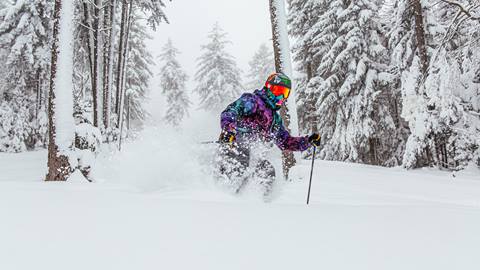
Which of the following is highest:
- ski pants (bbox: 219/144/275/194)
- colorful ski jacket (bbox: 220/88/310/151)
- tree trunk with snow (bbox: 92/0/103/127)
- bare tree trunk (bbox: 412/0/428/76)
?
bare tree trunk (bbox: 412/0/428/76)

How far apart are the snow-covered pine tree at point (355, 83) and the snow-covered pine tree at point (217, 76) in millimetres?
17733

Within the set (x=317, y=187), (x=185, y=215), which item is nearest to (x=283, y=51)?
(x=317, y=187)

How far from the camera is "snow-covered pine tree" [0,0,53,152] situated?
20.0m

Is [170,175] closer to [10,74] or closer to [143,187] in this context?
[143,187]

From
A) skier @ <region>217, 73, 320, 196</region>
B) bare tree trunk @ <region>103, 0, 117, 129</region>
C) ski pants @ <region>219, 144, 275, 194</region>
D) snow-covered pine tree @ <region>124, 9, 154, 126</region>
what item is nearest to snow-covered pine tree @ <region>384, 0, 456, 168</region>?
skier @ <region>217, 73, 320, 196</region>

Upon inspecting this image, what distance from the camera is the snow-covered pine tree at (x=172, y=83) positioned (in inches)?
1465

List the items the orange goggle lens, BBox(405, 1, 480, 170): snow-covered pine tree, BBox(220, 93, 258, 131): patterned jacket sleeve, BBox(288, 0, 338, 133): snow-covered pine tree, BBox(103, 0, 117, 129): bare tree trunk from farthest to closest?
BBox(288, 0, 338, 133): snow-covered pine tree, BBox(103, 0, 117, 129): bare tree trunk, BBox(405, 1, 480, 170): snow-covered pine tree, the orange goggle lens, BBox(220, 93, 258, 131): patterned jacket sleeve

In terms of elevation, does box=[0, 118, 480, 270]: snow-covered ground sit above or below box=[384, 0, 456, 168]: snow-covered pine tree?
below

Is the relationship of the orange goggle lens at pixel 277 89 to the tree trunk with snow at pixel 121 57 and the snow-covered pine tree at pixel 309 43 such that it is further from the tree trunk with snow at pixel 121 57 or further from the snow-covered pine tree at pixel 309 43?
the snow-covered pine tree at pixel 309 43

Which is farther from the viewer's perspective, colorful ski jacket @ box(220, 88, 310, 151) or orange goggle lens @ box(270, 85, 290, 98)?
orange goggle lens @ box(270, 85, 290, 98)

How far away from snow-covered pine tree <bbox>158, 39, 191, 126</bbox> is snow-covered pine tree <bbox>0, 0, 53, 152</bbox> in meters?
15.9

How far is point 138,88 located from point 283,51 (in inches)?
884

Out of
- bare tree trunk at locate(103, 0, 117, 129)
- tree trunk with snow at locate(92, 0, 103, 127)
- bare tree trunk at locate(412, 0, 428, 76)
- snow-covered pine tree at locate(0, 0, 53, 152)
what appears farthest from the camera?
snow-covered pine tree at locate(0, 0, 53, 152)

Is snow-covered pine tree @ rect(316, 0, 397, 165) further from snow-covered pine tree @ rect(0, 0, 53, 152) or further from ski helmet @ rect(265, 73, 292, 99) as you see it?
snow-covered pine tree @ rect(0, 0, 53, 152)
